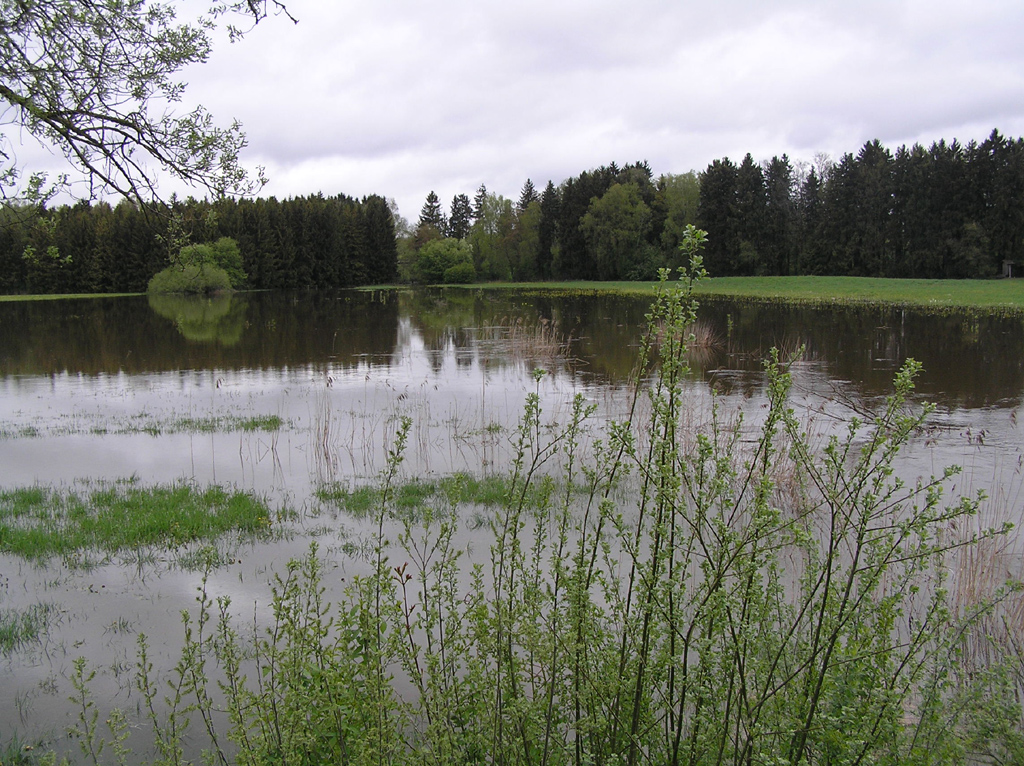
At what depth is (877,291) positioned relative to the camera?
4366 cm

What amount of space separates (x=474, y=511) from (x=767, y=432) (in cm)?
587

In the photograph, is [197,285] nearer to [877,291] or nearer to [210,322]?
[210,322]

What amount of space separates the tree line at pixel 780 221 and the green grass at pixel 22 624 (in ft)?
198

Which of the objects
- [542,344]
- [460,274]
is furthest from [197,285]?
[542,344]

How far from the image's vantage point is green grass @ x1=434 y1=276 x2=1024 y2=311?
35.4 metres

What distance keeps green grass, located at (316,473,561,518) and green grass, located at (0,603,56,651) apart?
3.17 m

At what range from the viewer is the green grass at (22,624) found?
5.63m

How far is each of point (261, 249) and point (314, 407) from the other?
69.5 meters

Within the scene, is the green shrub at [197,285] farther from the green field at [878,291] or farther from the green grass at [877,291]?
the green field at [878,291]

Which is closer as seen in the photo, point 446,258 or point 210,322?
point 210,322

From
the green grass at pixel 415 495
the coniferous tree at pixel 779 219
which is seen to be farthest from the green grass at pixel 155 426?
the coniferous tree at pixel 779 219

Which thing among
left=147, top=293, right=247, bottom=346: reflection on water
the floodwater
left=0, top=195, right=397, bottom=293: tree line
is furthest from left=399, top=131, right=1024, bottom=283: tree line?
left=147, top=293, right=247, bottom=346: reflection on water

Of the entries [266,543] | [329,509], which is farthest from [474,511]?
[266,543]

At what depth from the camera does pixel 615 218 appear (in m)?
69.8
